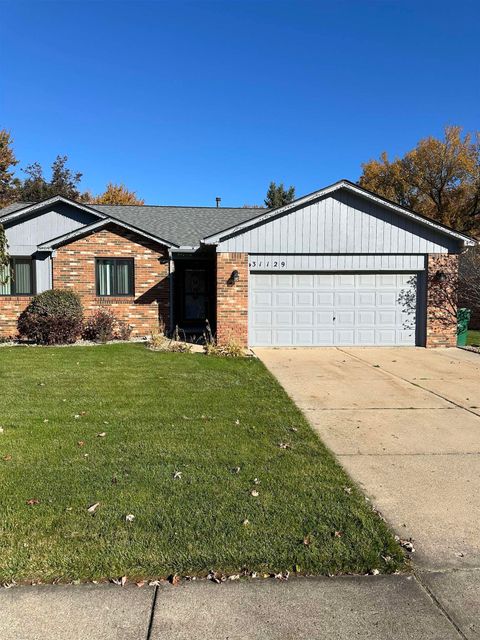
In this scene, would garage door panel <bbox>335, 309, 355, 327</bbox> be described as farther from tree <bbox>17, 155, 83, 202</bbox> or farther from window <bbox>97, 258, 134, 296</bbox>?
tree <bbox>17, 155, 83, 202</bbox>

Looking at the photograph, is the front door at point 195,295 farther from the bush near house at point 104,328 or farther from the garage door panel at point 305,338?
the garage door panel at point 305,338

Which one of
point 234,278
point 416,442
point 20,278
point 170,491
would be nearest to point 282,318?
point 234,278

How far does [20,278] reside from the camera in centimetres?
1547

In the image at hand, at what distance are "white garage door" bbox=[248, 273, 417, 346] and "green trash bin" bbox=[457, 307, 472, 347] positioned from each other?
1.45 meters

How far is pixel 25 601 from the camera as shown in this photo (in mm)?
2816

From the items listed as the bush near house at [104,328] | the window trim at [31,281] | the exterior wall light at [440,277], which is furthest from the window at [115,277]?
the exterior wall light at [440,277]

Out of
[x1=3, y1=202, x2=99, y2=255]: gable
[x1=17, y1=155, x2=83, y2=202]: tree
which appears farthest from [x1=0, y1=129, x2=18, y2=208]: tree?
[x1=3, y1=202, x2=99, y2=255]: gable

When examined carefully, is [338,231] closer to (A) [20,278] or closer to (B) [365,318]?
(B) [365,318]

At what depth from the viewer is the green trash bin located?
48.1 ft

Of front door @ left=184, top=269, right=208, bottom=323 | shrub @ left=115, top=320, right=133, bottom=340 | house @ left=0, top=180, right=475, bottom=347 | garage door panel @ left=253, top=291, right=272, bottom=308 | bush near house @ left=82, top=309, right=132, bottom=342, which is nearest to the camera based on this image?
house @ left=0, top=180, right=475, bottom=347

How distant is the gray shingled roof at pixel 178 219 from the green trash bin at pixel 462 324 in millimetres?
7344

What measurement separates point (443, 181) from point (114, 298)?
103ft

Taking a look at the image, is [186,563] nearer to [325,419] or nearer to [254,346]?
[325,419]

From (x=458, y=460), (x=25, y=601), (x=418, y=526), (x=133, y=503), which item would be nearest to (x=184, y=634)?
(x=25, y=601)
